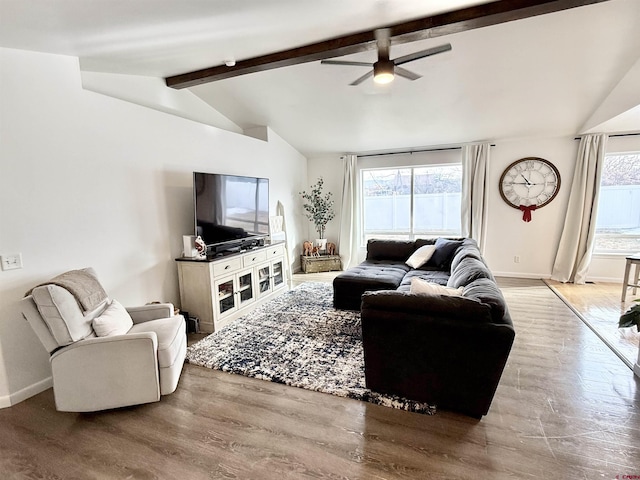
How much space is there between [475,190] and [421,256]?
77.9 inches

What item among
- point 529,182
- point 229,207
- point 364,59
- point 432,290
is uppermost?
point 364,59

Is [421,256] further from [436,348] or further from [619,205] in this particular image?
[619,205]

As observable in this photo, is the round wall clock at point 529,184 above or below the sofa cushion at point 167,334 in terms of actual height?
above

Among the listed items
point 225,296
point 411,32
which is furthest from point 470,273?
point 225,296

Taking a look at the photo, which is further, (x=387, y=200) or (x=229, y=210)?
(x=387, y=200)

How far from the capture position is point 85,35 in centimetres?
222

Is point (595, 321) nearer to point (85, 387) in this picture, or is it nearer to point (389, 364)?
point (389, 364)

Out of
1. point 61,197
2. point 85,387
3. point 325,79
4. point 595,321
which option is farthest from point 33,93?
point 595,321

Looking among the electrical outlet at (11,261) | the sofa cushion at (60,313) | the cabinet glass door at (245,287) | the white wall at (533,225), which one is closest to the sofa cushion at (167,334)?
the sofa cushion at (60,313)

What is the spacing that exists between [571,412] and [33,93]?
14.7 ft

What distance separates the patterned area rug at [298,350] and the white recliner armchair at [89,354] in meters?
0.64

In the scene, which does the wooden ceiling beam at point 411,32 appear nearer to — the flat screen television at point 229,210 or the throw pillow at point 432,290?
the flat screen television at point 229,210

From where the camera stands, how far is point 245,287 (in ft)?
13.1

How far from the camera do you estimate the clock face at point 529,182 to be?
16.9 feet
